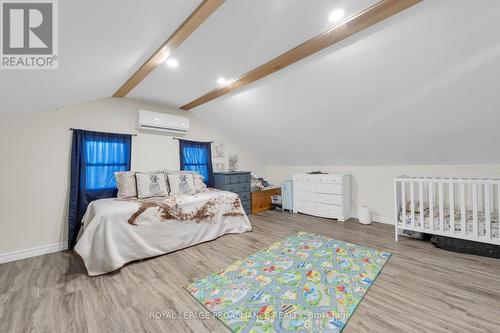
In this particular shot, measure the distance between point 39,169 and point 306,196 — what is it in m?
4.46

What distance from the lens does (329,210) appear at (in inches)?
160

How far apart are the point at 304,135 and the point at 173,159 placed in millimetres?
2583

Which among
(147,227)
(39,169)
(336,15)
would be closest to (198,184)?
(147,227)

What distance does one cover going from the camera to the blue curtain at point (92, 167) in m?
2.89

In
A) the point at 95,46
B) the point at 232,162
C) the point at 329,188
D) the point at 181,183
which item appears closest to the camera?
the point at 95,46

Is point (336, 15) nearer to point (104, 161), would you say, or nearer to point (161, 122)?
point (161, 122)

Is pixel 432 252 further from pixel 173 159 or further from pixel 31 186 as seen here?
pixel 31 186

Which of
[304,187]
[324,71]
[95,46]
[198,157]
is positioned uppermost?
[324,71]

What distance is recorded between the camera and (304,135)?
3.75 metres

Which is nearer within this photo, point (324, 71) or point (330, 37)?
point (330, 37)

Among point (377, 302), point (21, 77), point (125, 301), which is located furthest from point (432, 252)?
point (21, 77)

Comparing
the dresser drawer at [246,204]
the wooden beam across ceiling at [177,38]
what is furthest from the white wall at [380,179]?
the wooden beam across ceiling at [177,38]

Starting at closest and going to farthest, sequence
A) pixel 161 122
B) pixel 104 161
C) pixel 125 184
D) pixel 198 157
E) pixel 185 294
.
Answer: pixel 185 294
pixel 125 184
pixel 104 161
pixel 161 122
pixel 198 157

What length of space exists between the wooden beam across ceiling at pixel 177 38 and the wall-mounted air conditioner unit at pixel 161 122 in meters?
0.71
